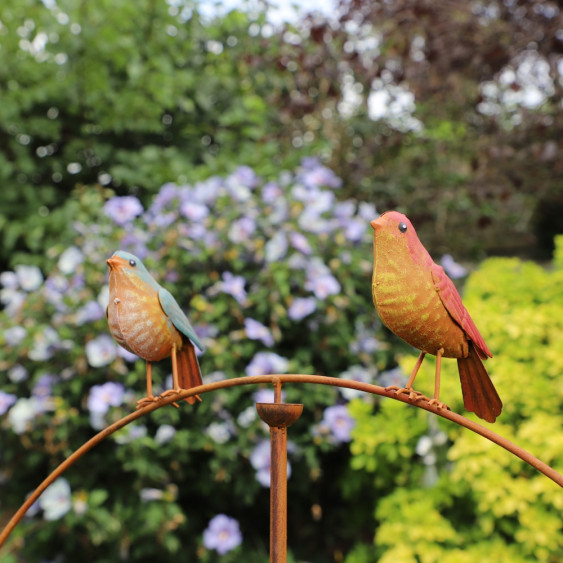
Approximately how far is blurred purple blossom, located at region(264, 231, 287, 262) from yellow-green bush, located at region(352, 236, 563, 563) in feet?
2.05

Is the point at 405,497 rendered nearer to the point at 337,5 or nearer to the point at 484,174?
the point at 484,174

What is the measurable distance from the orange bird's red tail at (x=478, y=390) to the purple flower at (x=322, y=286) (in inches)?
63.6

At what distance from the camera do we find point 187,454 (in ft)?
7.87

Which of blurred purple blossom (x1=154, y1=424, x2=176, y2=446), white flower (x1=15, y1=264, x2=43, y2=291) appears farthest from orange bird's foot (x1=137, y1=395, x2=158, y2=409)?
white flower (x1=15, y1=264, x2=43, y2=291)

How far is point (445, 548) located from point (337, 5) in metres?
2.99

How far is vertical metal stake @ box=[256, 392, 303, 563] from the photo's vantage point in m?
0.82

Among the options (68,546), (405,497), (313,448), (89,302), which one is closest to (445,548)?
(405,497)

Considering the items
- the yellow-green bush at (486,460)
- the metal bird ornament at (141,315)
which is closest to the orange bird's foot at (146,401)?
the metal bird ornament at (141,315)

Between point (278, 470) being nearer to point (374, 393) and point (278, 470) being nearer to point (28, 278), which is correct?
point (374, 393)

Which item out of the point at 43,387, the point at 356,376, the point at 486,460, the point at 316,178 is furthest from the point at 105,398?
the point at 316,178

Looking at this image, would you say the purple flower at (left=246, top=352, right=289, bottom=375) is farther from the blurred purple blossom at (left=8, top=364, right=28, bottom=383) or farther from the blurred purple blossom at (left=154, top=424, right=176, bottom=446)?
the blurred purple blossom at (left=8, top=364, right=28, bottom=383)

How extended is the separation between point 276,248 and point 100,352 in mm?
757

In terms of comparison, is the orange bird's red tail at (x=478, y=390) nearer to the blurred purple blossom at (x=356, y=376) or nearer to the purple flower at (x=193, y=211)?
the blurred purple blossom at (x=356, y=376)

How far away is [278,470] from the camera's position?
836mm
